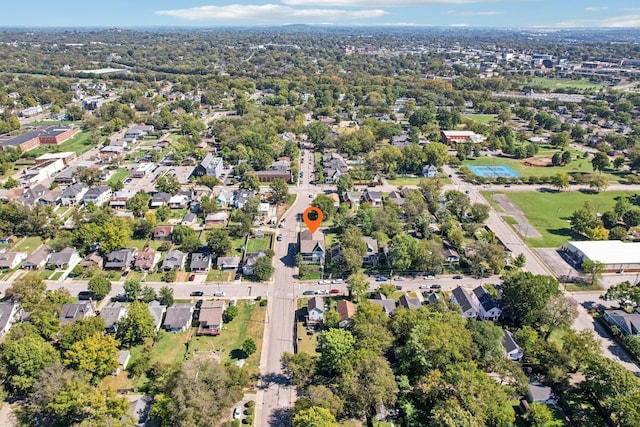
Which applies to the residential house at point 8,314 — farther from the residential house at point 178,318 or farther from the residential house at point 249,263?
the residential house at point 249,263

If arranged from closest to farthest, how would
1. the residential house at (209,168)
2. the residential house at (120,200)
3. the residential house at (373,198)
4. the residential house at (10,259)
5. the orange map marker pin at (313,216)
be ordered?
the residential house at (10,259) < the orange map marker pin at (313,216) < the residential house at (120,200) < the residential house at (373,198) < the residential house at (209,168)

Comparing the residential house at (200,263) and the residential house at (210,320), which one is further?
the residential house at (200,263)

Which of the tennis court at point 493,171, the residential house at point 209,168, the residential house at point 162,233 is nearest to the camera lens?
the residential house at point 162,233

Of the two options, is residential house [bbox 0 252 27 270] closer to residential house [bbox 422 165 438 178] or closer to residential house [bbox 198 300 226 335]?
residential house [bbox 198 300 226 335]

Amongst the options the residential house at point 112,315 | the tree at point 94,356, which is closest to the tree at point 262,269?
the residential house at point 112,315

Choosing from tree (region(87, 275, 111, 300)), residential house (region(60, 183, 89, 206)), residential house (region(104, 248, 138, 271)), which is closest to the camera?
tree (region(87, 275, 111, 300))

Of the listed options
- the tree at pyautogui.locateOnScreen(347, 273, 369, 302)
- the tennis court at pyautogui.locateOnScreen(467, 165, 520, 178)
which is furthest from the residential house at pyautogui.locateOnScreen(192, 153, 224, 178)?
the tennis court at pyautogui.locateOnScreen(467, 165, 520, 178)
